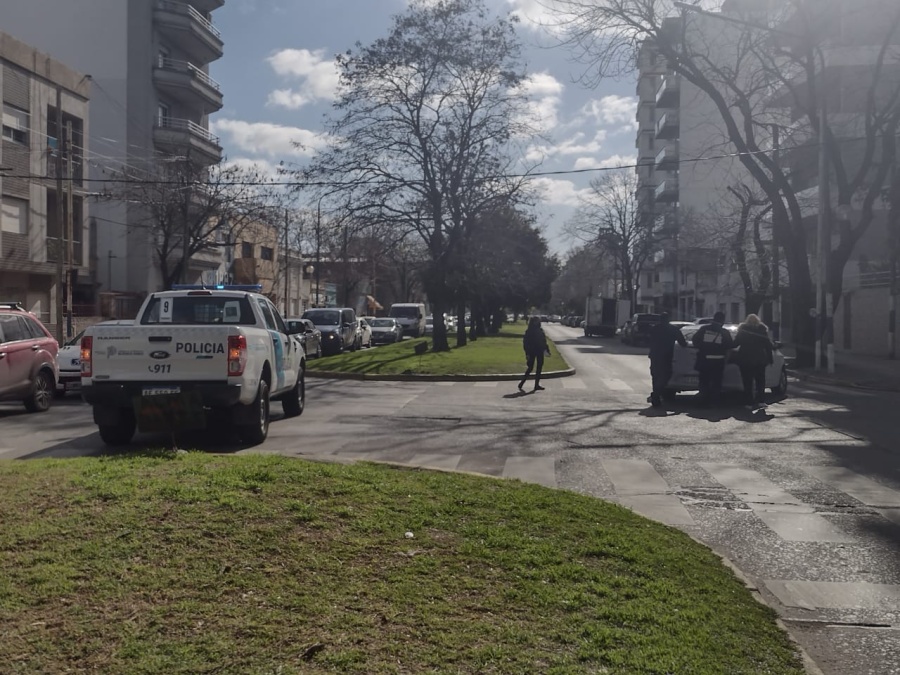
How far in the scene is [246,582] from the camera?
4.46 metres

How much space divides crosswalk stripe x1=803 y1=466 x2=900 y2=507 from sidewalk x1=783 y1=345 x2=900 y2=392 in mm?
12837

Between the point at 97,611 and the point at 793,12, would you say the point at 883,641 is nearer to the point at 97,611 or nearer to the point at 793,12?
the point at 97,611

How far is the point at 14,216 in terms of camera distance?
32438 mm

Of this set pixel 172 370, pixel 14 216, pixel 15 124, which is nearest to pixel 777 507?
pixel 172 370

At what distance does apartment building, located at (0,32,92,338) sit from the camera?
104 ft

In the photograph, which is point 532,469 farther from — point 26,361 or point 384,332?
point 384,332

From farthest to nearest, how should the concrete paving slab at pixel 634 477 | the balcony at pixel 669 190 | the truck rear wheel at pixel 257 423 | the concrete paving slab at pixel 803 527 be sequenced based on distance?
the balcony at pixel 669 190
the truck rear wheel at pixel 257 423
the concrete paving slab at pixel 634 477
the concrete paving slab at pixel 803 527

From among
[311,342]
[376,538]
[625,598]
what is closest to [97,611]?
[376,538]

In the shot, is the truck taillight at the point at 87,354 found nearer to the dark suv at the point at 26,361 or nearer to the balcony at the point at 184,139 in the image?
the dark suv at the point at 26,361

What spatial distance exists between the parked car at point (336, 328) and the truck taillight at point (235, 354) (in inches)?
812

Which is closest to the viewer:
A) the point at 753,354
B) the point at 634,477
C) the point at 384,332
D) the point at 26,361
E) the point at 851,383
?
the point at 634,477

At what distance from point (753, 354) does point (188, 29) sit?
37294mm

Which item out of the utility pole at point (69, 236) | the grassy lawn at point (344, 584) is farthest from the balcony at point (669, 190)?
the grassy lawn at point (344, 584)

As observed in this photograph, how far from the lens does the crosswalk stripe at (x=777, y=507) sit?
6969mm
